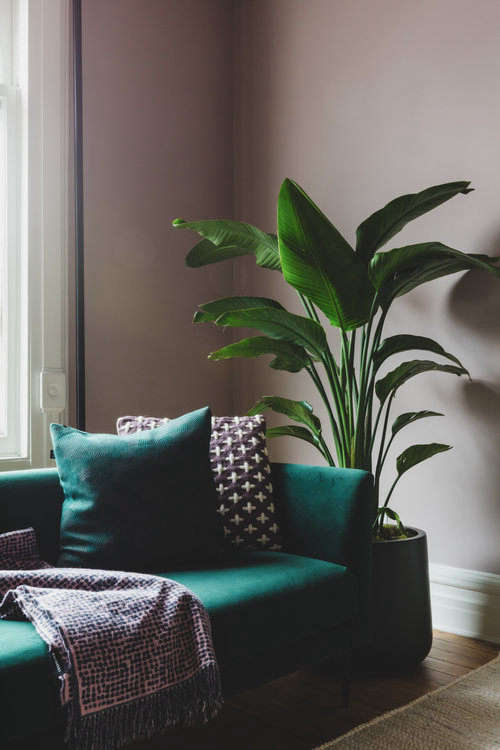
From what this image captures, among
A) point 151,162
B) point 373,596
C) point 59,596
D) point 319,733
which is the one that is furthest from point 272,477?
A: point 151,162

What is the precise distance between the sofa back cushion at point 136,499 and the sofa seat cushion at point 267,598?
9 centimetres

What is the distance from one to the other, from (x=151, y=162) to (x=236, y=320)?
122 cm

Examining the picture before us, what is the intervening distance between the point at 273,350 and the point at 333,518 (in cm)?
66

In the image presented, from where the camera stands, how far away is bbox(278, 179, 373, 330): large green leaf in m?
2.19

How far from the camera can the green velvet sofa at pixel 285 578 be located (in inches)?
67.9

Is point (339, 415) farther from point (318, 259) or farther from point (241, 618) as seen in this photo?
point (241, 618)

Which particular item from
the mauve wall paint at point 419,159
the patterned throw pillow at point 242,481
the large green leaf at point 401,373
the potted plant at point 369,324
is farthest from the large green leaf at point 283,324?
the mauve wall paint at point 419,159

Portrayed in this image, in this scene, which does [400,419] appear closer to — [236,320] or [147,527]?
[236,320]

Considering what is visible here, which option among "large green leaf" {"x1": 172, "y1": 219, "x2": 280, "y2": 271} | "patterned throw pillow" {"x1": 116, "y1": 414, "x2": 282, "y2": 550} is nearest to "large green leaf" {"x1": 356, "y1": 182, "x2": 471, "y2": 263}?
"large green leaf" {"x1": 172, "y1": 219, "x2": 280, "y2": 271}

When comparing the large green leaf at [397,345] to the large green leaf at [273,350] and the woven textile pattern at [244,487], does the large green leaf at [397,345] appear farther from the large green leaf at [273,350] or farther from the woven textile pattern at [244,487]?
the woven textile pattern at [244,487]

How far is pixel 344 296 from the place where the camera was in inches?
89.7

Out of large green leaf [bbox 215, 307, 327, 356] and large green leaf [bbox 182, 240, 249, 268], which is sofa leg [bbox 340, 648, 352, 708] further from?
large green leaf [bbox 182, 240, 249, 268]

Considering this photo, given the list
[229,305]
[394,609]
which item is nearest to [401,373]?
[229,305]

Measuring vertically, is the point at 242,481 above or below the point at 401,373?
below
